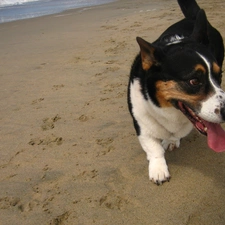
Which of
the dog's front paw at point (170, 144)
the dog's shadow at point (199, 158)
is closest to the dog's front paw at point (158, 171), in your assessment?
the dog's shadow at point (199, 158)

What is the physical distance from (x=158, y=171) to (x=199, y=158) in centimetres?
43

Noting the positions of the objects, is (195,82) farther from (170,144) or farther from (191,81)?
(170,144)

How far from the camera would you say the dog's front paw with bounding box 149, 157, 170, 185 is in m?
2.31

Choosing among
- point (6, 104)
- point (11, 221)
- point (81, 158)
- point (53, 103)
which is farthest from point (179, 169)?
point (6, 104)

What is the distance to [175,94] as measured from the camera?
2.01 m

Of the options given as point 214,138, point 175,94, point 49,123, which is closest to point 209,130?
point 214,138

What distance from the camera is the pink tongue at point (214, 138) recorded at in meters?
2.04

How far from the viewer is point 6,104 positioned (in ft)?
12.9

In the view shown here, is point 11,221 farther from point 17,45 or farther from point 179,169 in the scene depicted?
point 17,45

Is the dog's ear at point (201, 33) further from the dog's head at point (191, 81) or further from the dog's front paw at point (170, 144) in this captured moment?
the dog's front paw at point (170, 144)

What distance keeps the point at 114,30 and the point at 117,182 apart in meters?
5.60

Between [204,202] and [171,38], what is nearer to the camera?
[204,202]

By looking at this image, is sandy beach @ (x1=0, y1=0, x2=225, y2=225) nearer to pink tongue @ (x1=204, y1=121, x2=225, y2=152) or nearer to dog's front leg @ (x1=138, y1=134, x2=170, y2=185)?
dog's front leg @ (x1=138, y1=134, x2=170, y2=185)

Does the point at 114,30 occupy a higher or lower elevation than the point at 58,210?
lower
